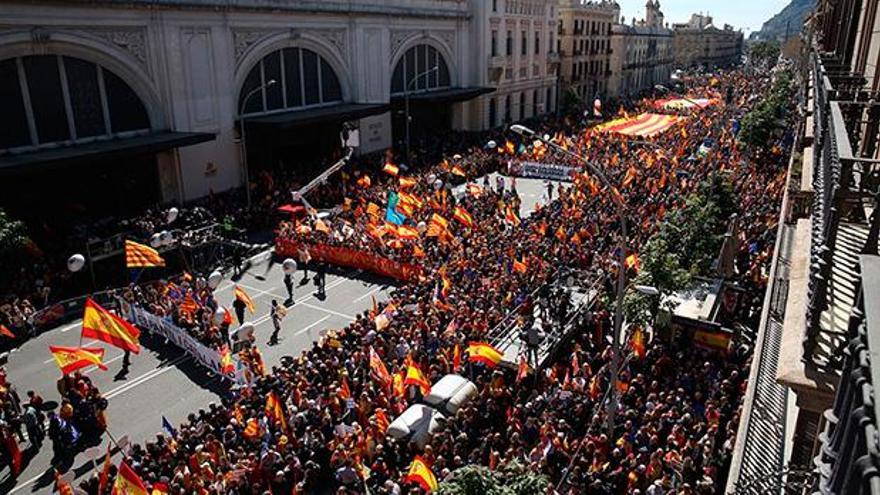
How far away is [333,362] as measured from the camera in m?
15.8

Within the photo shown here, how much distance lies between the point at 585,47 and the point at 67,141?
215 ft

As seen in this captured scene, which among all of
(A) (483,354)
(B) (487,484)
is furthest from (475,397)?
(B) (487,484)

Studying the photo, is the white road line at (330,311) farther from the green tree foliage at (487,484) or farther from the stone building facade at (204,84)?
the green tree foliage at (487,484)

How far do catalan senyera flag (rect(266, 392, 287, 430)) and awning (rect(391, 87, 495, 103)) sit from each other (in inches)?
1441

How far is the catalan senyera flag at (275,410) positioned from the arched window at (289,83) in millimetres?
25413

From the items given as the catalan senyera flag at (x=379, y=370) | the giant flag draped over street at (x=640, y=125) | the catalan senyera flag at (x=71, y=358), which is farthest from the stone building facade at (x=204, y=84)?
the catalan senyera flag at (x=379, y=370)

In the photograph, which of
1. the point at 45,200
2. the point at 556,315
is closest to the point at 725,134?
the point at 556,315

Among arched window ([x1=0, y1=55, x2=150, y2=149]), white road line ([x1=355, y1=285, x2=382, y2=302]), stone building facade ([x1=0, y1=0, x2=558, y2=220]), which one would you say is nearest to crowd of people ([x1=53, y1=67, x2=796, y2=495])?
white road line ([x1=355, y1=285, x2=382, y2=302])

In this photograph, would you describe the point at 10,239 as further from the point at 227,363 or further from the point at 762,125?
the point at 762,125

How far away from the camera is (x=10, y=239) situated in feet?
67.2

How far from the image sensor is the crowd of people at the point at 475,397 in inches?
474

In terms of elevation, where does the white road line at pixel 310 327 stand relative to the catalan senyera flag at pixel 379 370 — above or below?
below

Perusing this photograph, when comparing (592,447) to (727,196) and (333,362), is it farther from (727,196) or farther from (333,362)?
(727,196)

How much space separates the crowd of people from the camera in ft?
39.5
